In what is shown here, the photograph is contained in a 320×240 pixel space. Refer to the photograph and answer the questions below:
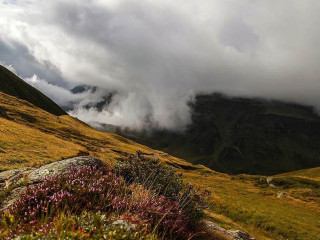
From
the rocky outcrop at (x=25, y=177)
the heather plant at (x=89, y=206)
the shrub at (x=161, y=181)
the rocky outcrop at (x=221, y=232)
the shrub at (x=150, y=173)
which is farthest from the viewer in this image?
the rocky outcrop at (x=221, y=232)

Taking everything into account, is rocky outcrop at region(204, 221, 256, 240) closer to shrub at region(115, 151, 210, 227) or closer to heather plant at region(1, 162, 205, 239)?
shrub at region(115, 151, 210, 227)

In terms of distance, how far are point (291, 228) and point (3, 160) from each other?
39.5 metres

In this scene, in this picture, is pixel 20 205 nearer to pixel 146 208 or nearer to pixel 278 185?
pixel 146 208

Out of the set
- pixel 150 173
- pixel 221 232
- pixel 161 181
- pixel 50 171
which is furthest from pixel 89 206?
pixel 221 232

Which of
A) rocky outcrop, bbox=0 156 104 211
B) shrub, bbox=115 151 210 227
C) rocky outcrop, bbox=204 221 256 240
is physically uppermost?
shrub, bbox=115 151 210 227

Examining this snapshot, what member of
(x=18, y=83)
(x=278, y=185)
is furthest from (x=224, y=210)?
(x=18, y=83)

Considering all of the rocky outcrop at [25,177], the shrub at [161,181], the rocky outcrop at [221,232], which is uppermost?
the shrub at [161,181]

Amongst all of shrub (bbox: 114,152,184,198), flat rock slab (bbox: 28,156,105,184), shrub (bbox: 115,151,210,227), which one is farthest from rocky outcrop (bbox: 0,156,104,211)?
shrub (bbox: 115,151,210,227)

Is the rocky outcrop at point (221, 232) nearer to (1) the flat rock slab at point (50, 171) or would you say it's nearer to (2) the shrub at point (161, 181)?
(2) the shrub at point (161, 181)

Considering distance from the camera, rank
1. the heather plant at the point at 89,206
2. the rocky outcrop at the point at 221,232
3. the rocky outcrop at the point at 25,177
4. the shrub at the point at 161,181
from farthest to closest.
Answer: the rocky outcrop at the point at 221,232, the shrub at the point at 161,181, the rocky outcrop at the point at 25,177, the heather plant at the point at 89,206

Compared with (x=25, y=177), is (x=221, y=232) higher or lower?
lower

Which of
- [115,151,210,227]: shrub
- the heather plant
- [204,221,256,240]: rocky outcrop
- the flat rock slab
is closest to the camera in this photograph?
the heather plant

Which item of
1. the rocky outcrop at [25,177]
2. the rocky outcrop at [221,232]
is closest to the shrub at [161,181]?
the rocky outcrop at [221,232]

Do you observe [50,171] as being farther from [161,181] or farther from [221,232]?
[221,232]
